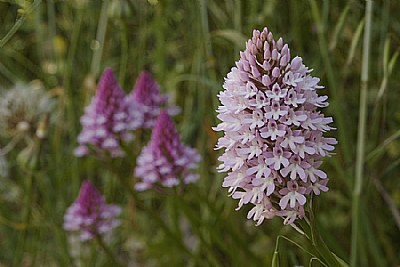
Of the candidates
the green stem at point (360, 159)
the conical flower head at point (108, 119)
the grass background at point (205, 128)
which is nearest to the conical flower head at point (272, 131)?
the green stem at point (360, 159)

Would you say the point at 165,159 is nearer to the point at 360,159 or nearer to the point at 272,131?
the point at 360,159

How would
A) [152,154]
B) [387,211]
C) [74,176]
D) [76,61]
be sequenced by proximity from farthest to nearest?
[76,61]
[387,211]
[74,176]
[152,154]

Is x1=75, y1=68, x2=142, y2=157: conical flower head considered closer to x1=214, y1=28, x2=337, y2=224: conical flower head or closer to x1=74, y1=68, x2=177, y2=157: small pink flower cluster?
x1=74, y1=68, x2=177, y2=157: small pink flower cluster

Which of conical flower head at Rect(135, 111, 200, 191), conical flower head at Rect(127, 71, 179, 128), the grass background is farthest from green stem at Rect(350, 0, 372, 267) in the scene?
conical flower head at Rect(127, 71, 179, 128)

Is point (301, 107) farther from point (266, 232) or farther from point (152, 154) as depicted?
point (266, 232)

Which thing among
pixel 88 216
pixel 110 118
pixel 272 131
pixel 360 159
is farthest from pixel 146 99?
pixel 272 131

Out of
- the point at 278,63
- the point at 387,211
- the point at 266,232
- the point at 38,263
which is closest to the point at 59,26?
the point at 38,263

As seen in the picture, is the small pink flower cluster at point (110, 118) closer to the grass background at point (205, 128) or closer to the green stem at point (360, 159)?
the grass background at point (205, 128)
